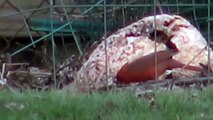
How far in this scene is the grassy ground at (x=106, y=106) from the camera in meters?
4.50

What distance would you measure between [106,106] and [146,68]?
1.60 meters

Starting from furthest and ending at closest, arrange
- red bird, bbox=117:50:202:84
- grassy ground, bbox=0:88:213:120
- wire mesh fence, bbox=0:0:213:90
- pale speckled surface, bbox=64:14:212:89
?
wire mesh fence, bbox=0:0:213:90, pale speckled surface, bbox=64:14:212:89, red bird, bbox=117:50:202:84, grassy ground, bbox=0:88:213:120

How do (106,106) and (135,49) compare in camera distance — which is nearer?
(106,106)

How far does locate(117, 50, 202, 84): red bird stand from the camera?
6.27 m

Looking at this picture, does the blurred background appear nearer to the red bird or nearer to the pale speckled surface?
the pale speckled surface

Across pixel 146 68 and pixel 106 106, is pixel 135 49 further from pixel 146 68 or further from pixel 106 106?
pixel 106 106

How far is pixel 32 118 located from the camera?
4457 millimetres

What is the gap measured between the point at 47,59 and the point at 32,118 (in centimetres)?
437

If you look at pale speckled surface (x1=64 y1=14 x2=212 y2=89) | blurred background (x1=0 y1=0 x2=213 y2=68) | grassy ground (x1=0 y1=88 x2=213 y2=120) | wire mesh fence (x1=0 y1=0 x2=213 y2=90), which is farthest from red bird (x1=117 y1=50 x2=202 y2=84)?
blurred background (x1=0 y1=0 x2=213 y2=68)

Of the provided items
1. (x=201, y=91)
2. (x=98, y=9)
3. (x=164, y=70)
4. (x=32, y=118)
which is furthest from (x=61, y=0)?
(x=32, y=118)

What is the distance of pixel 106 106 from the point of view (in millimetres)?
4699

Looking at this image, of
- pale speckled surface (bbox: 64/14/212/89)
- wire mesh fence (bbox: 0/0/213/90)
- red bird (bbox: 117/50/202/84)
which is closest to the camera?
red bird (bbox: 117/50/202/84)

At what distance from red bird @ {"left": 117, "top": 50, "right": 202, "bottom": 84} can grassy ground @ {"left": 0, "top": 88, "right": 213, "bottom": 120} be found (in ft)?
3.82

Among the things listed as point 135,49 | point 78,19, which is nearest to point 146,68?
point 135,49
